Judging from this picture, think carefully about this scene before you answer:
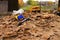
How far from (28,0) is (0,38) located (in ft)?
5.88

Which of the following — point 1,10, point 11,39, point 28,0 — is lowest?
point 11,39

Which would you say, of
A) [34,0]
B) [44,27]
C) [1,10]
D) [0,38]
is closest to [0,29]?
[0,38]

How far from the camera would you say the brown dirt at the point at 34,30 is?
213 cm

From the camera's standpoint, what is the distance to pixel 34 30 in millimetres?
2318

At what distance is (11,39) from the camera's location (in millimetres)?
2139

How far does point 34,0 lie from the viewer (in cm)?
370

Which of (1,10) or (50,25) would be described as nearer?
(50,25)

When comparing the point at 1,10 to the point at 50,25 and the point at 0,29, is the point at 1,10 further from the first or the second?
the point at 50,25

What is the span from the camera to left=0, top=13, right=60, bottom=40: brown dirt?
2.13 m

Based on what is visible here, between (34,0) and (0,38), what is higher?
(34,0)

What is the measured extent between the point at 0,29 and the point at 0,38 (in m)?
0.37

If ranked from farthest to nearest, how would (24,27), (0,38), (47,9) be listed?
(47,9), (24,27), (0,38)

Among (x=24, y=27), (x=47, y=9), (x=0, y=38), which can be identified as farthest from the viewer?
(x=47, y=9)

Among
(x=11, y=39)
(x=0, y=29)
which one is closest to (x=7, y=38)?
(x=11, y=39)
